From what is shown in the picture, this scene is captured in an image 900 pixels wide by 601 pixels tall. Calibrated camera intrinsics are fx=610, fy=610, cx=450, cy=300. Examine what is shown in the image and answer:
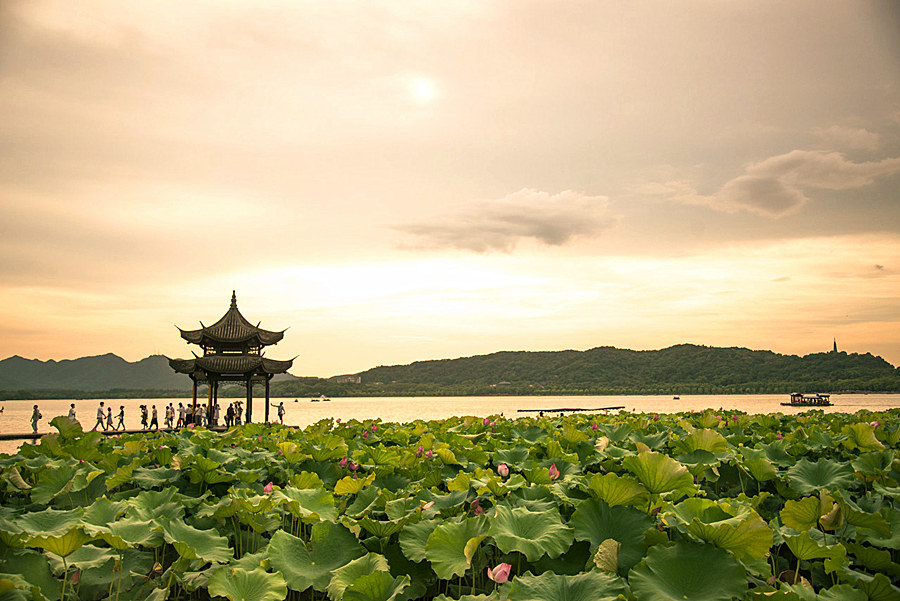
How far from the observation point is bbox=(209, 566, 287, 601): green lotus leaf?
101 inches

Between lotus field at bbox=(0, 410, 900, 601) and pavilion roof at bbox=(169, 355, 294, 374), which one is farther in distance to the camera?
pavilion roof at bbox=(169, 355, 294, 374)

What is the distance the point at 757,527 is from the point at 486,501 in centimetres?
172

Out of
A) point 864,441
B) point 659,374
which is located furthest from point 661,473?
point 659,374

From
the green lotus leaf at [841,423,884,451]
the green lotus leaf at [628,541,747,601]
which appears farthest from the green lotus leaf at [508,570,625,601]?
the green lotus leaf at [841,423,884,451]

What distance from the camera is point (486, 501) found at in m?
3.81

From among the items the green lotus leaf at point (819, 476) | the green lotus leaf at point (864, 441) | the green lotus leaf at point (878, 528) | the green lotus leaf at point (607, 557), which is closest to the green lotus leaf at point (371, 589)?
the green lotus leaf at point (607, 557)

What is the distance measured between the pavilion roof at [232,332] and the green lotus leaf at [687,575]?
97.2 feet

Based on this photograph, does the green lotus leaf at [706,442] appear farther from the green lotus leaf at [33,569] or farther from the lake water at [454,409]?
the lake water at [454,409]

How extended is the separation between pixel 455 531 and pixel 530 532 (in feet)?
1.28

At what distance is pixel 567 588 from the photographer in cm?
239

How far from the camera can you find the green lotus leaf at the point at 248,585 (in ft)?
8.43

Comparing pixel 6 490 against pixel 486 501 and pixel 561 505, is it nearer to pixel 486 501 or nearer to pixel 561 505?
pixel 486 501

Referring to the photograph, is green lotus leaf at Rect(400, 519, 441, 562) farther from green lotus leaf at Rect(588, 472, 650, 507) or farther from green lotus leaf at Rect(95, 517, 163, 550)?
green lotus leaf at Rect(95, 517, 163, 550)

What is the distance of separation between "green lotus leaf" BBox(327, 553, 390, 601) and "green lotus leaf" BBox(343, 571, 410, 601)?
3.2 inches
